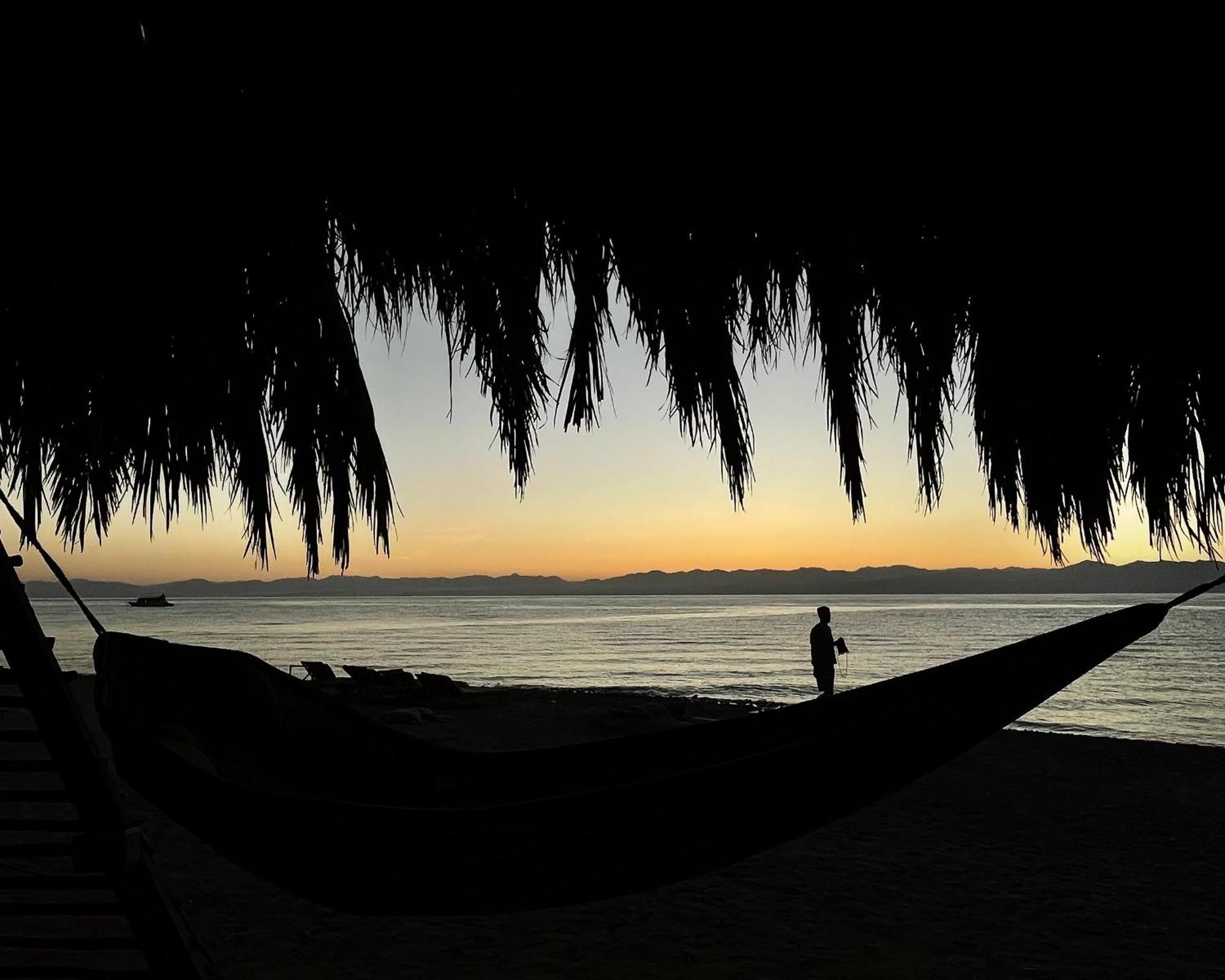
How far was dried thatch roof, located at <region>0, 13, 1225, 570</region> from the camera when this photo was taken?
1.20 m

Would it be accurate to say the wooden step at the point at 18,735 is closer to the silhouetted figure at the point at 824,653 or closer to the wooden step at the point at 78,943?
the wooden step at the point at 78,943

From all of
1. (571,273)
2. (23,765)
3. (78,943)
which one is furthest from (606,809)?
(78,943)

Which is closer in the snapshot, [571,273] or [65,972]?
[571,273]

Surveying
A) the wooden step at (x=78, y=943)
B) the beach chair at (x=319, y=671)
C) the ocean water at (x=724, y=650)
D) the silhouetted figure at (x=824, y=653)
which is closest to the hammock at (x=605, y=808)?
the wooden step at (x=78, y=943)

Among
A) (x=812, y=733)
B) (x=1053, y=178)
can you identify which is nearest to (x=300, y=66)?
(x=1053, y=178)

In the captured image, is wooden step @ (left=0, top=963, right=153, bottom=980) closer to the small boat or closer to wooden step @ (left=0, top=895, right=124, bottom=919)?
wooden step @ (left=0, top=895, right=124, bottom=919)

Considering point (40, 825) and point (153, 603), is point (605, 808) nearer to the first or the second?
point (40, 825)

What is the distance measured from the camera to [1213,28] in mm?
1082

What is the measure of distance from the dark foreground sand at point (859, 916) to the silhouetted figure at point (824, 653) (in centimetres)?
270

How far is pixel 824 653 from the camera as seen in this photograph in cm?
964

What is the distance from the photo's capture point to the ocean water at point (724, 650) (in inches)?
819

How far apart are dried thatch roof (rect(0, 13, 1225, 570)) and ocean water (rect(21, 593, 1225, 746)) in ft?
53.6

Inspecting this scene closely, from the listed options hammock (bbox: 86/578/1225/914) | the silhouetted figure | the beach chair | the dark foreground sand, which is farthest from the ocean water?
hammock (bbox: 86/578/1225/914)

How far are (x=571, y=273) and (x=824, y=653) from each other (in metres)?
8.54
